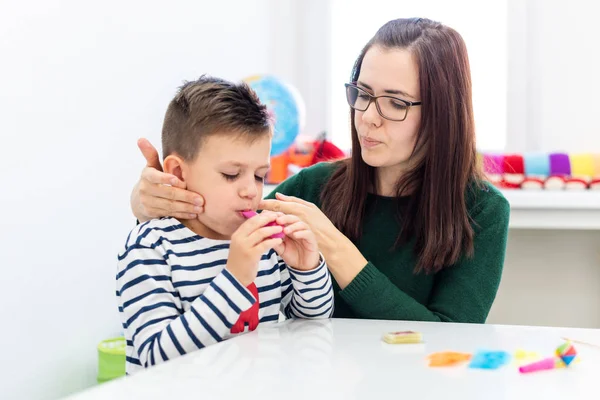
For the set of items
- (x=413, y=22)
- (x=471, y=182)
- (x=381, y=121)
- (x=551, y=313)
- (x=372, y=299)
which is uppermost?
(x=413, y=22)

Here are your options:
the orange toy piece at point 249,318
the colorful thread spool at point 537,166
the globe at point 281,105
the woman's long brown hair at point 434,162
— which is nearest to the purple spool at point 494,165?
the colorful thread spool at point 537,166

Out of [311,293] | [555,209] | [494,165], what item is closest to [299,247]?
[311,293]

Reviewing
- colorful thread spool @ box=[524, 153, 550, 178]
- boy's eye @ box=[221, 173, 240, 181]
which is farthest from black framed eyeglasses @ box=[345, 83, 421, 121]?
colorful thread spool @ box=[524, 153, 550, 178]

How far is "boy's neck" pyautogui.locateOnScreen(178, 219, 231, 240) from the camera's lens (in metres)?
1.13

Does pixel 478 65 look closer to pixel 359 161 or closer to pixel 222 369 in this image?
pixel 359 161

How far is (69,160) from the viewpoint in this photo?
6.35ft

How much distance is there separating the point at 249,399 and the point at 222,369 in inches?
4.2

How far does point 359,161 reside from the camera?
1491mm

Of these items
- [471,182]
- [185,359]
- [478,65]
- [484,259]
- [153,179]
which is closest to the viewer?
[185,359]

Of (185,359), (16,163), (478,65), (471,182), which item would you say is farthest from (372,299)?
(478,65)

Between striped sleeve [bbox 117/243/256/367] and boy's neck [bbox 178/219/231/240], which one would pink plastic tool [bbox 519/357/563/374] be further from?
boy's neck [bbox 178/219/231/240]

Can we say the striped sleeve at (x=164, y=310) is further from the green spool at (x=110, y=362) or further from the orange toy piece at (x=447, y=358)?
the green spool at (x=110, y=362)

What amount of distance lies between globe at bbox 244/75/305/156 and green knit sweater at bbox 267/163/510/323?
36.0 inches

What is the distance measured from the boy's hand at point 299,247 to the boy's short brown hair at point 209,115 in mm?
151
